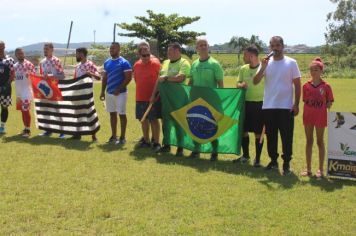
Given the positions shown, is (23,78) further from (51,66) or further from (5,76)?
(51,66)

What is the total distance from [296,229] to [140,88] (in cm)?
485

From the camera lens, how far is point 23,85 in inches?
425

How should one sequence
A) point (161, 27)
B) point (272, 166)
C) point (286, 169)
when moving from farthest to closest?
point (161, 27)
point (272, 166)
point (286, 169)

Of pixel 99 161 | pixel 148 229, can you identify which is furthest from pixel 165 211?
pixel 99 161

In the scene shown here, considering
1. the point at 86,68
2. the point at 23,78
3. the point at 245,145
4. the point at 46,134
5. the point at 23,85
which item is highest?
the point at 86,68

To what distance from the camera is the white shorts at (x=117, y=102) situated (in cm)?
972

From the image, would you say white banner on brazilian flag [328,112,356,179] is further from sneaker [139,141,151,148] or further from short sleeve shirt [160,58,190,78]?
sneaker [139,141,151,148]

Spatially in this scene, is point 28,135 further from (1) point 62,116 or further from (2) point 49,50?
(2) point 49,50

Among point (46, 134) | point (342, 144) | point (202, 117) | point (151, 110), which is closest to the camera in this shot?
point (342, 144)

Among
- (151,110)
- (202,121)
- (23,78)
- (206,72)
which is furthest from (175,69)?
(23,78)

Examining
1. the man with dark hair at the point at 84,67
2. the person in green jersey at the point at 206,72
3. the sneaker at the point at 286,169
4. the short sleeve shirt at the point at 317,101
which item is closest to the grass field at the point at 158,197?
the sneaker at the point at 286,169

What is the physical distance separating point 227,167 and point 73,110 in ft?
12.7

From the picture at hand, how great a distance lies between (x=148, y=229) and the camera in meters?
5.11

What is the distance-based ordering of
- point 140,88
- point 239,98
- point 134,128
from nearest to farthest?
point 239,98 < point 140,88 < point 134,128
